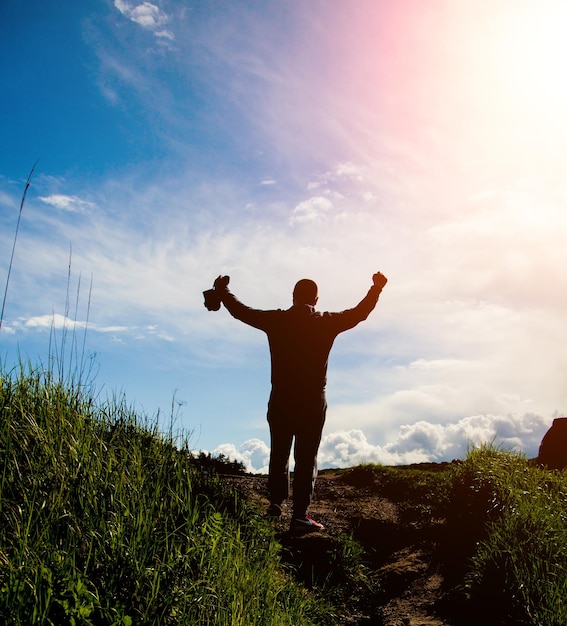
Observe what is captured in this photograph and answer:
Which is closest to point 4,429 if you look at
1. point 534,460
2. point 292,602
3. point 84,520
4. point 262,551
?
point 84,520

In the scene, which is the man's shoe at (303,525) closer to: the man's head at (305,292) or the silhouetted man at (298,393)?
the silhouetted man at (298,393)

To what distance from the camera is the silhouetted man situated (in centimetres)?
636

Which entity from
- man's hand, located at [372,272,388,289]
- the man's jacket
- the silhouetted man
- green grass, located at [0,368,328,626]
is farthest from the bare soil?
man's hand, located at [372,272,388,289]

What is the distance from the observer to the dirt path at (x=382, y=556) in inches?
191

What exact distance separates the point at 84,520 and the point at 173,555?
2.19ft

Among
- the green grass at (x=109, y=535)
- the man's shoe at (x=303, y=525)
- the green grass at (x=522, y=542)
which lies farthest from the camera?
the man's shoe at (x=303, y=525)

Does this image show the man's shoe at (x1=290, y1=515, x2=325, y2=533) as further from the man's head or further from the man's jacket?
the man's head

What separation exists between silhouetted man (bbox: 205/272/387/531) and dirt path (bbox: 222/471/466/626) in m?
0.47

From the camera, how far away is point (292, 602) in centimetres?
427

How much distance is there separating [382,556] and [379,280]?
343 centimetres

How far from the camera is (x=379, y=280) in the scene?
22.8 ft

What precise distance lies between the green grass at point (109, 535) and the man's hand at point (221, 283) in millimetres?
2442

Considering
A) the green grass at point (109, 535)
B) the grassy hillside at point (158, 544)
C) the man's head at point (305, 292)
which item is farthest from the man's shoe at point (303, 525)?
the man's head at point (305, 292)

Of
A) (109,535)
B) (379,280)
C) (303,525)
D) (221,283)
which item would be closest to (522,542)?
(303,525)
